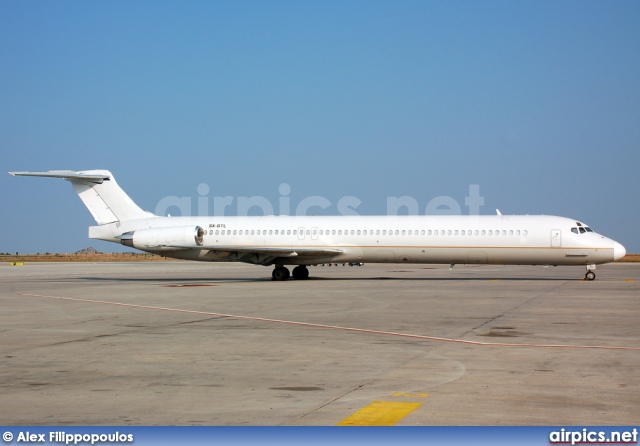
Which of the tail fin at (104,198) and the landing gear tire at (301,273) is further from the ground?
the tail fin at (104,198)

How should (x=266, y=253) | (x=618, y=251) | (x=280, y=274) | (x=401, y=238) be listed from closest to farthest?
1. (x=618, y=251)
2. (x=401, y=238)
3. (x=266, y=253)
4. (x=280, y=274)

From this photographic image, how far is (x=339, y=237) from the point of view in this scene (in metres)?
33.8

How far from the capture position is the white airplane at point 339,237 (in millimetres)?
31281

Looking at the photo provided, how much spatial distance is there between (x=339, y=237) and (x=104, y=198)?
39.1ft

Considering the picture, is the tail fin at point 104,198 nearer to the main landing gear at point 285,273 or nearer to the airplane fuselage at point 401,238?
the airplane fuselage at point 401,238

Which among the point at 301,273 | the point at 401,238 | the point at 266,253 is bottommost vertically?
the point at 301,273

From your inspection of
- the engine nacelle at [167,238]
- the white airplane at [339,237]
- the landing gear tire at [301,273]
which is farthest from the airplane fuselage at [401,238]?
the landing gear tire at [301,273]

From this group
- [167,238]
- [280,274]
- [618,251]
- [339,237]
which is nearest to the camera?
[618,251]

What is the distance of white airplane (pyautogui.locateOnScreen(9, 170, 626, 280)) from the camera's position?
31.3 m

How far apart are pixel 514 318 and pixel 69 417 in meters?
11.5

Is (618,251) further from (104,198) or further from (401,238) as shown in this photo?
(104,198)

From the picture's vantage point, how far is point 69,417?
24.3 ft

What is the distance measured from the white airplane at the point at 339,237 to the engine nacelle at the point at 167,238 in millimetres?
46

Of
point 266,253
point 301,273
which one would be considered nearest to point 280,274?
point 266,253
